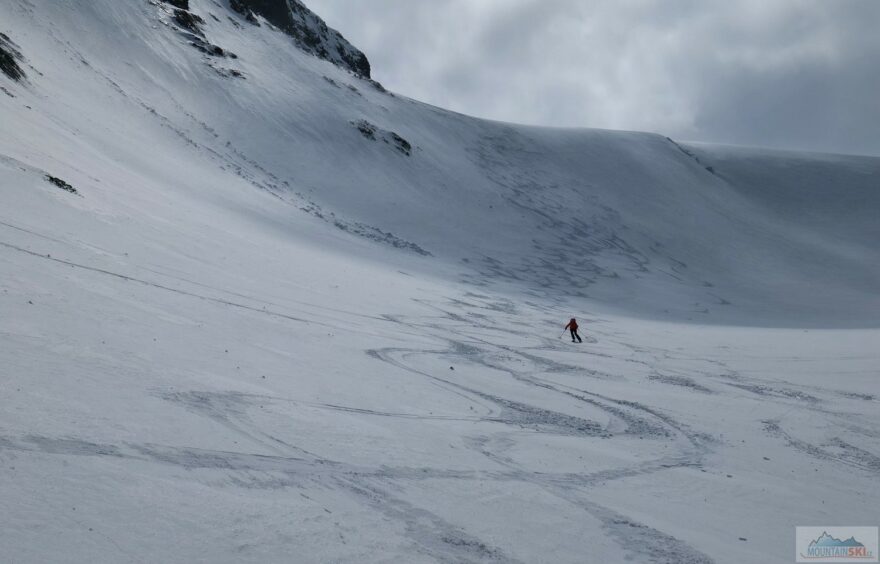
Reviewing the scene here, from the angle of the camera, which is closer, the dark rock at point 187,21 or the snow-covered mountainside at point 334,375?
the snow-covered mountainside at point 334,375

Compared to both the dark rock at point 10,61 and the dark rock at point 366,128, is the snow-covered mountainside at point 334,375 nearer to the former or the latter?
the dark rock at point 10,61

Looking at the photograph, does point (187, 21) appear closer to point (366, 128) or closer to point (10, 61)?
point (366, 128)

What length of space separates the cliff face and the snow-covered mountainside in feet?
111

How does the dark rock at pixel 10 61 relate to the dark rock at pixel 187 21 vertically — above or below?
below

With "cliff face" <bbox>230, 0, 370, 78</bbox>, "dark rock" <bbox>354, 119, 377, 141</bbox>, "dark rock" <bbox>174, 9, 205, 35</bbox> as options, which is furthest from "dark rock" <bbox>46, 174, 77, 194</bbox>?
"cliff face" <bbox>230, 0, 370, 78</bbox>

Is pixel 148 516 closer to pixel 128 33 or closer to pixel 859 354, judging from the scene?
pixel 859 354

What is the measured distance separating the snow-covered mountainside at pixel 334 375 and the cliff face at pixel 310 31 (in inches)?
1332

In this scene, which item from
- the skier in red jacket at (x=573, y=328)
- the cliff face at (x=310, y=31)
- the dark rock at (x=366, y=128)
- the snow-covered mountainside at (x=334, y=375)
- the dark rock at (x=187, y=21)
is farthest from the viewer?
the cliff face at (x=310, y=31)

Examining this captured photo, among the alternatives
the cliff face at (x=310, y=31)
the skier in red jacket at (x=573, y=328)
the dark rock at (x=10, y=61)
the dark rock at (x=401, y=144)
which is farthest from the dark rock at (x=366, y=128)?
the skier in red jacket at (x=573, y=328)

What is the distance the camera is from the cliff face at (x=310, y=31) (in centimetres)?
6925

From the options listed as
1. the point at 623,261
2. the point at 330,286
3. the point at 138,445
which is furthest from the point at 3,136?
the point at 623,261

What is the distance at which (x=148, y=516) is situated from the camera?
411 centimetres

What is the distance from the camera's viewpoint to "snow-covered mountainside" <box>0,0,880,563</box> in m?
4.64

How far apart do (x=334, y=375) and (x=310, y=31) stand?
2890 inches
